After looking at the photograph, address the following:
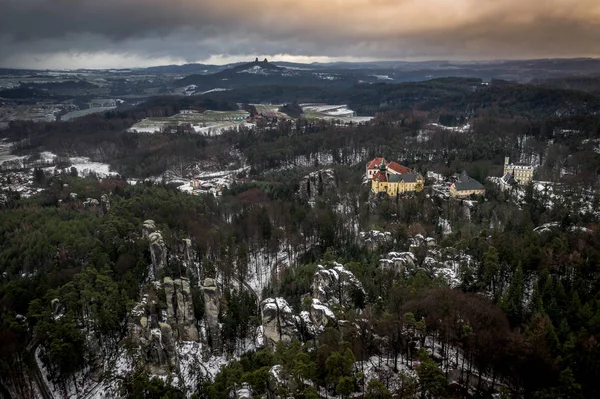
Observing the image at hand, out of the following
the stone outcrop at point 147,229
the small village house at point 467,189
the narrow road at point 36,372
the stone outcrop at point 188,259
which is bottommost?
the narrow road at point 36,372

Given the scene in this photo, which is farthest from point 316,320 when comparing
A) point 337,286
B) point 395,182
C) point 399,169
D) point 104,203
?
point 104,203

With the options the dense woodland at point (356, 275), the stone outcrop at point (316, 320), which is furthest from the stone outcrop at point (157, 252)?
the stone outcrop at point (316, 320)

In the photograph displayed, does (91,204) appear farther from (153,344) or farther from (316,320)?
(316,320)

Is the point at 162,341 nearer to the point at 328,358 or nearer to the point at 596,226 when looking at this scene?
the point at 328,358

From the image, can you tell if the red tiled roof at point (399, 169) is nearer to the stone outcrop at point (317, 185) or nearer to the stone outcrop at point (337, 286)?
the stone outcrop at point (317, 185)

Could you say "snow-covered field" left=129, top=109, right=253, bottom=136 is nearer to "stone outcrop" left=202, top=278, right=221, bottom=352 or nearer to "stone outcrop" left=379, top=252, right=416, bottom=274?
"stone outcrop" left=379, top=252, right=416, bottom=274

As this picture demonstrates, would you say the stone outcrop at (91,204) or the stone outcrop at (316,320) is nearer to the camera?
the stone outcrop at (316,320)

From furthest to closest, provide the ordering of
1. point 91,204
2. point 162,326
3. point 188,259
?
point 91,204
point 188,259
point 162,326

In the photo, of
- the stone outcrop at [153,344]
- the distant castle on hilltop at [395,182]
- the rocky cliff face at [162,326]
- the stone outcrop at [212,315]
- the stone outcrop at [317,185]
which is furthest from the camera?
the stone outcrop at [317,185]
